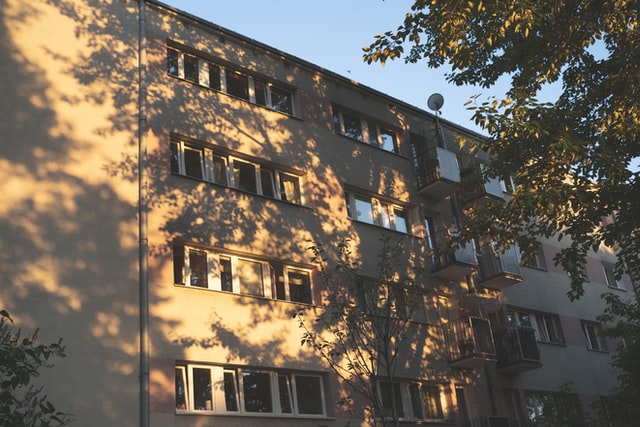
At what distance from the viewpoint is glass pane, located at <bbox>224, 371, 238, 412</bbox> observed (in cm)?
1633

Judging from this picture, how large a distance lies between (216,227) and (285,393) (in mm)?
4177

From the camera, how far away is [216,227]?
1805 cm

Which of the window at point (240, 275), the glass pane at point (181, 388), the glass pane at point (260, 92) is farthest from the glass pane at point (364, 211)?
the glass pane at point (181, 388)

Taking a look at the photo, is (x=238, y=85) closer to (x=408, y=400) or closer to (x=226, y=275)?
(x=226, y=275)

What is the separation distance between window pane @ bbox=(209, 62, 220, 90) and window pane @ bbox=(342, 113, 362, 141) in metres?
4.63

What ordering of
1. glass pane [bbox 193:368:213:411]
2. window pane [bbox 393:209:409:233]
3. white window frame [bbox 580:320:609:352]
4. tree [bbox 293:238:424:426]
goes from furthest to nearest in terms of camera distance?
1. white window frame [bbox 580:320:609:352]
2. window pane [bbox 393:209:409:233]
3. tree [bbox 293:238:424:426]
4. glass pane [bbox 193:368:213:411]

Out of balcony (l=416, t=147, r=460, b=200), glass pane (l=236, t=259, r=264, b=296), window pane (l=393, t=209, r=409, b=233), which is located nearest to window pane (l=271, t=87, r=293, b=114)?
window pane (l=393, t=209, r=409, b=233)

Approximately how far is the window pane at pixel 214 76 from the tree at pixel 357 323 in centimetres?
517

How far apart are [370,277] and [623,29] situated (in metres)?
8.83

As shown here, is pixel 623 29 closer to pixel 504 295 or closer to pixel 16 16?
pixel 504 295

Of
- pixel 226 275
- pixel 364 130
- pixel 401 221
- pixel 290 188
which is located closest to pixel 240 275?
pixel 226 275

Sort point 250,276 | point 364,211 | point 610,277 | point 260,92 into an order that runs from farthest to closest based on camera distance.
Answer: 1. point 610,277
2. point 364,211
3. point 260,92
4. point 250,276

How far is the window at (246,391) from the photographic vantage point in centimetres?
1591

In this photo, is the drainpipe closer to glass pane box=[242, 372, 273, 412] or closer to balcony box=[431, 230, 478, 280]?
glass pane box=[242, 372, 273, 412]
